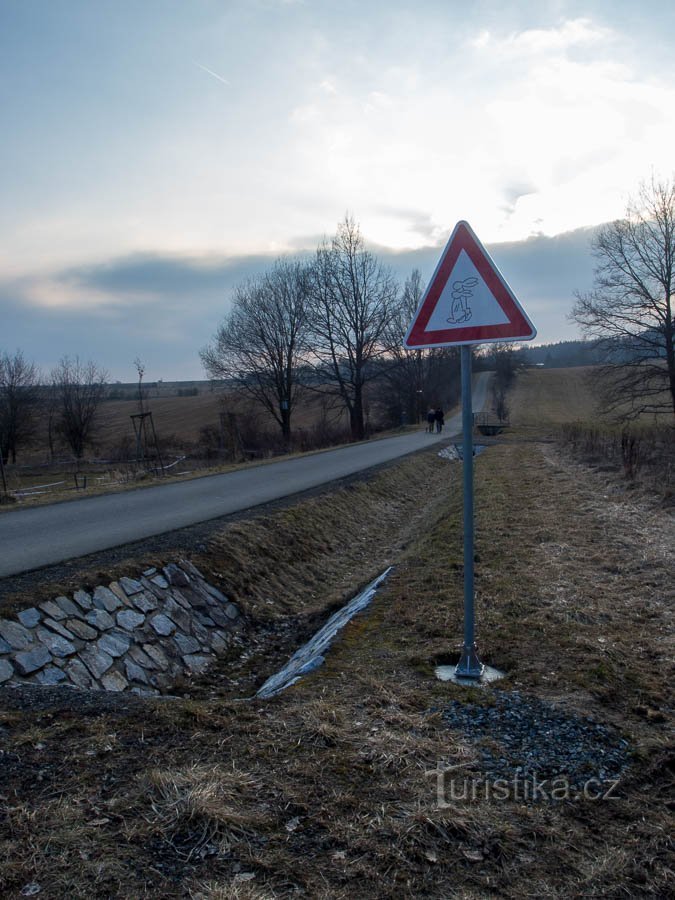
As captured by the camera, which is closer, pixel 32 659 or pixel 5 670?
pixel 5 670

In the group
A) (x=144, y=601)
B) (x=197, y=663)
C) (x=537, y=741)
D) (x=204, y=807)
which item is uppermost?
(x=204, y=807)

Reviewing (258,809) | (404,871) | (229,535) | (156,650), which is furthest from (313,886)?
(229,535)

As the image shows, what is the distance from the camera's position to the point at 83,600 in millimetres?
5848

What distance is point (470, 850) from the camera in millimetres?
2283

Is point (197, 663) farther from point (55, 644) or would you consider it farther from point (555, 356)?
point (555, 356)

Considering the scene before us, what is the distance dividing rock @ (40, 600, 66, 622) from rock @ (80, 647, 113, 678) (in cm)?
44

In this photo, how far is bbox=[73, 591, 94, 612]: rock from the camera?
5785mm

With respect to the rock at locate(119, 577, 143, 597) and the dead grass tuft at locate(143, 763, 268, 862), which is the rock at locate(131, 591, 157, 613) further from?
the dead grass tuft at locate(143, 763, 268, 862)

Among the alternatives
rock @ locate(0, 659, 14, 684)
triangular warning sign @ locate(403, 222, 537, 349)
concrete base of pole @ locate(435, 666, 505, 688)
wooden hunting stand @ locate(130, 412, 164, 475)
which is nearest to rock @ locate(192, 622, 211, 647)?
rock @ locate(0, 659, 14, 684)

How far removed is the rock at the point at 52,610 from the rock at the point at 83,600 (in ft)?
0.67

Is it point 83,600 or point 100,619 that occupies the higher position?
point 83,600

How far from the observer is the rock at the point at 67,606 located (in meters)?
5.64

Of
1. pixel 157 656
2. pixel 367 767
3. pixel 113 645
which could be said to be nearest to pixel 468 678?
pixel 367 767

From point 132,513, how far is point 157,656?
191 inches
